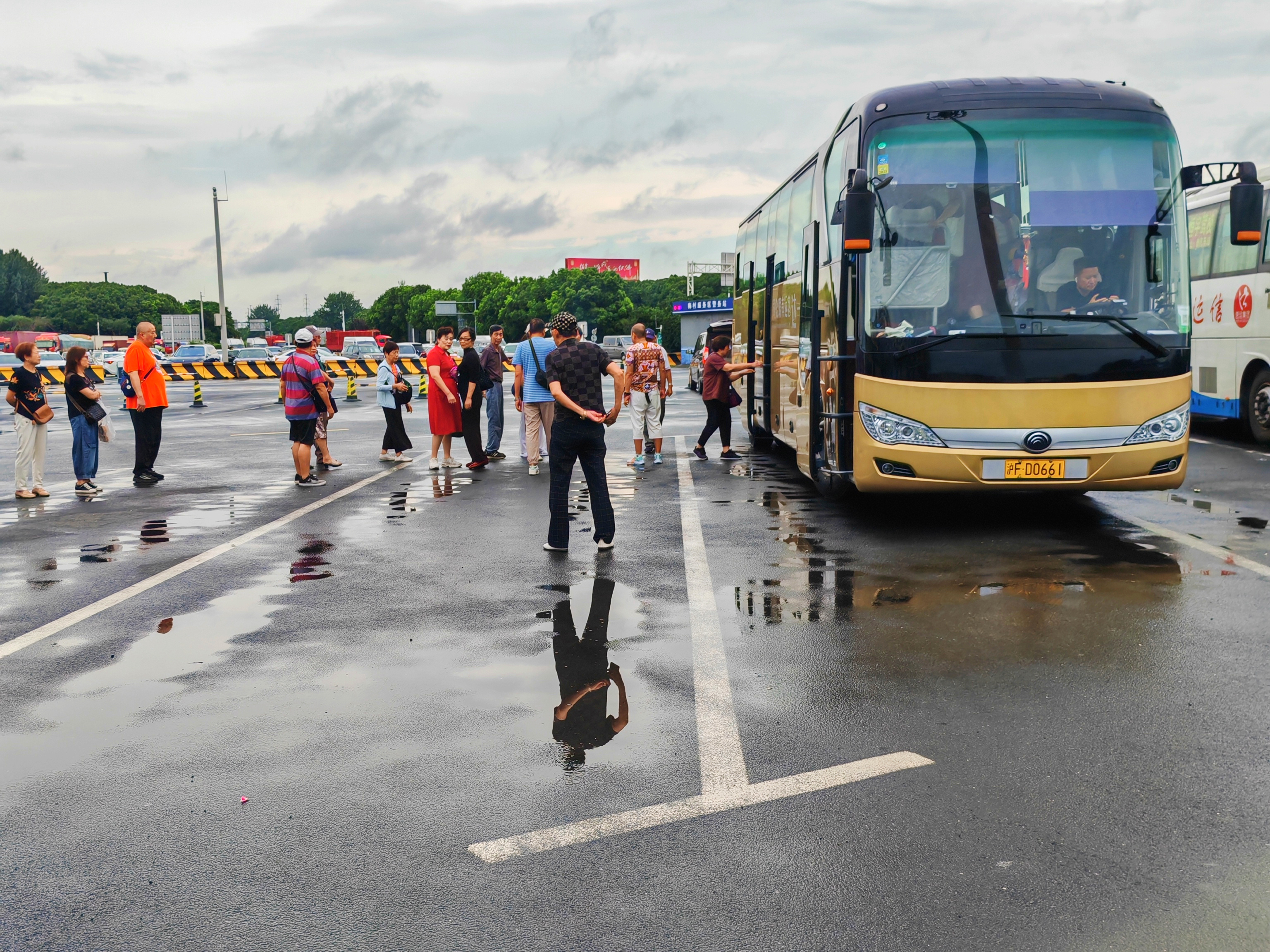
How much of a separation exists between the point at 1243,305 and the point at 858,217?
9556 mm

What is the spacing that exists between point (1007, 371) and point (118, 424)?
22.3 m

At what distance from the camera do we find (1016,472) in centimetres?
910

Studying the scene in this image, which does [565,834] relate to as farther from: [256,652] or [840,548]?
[840,548]

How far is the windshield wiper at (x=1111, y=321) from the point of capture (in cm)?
909

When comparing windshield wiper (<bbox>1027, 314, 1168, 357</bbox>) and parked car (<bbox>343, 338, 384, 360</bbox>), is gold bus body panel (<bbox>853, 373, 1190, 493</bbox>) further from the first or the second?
parked car (<bbox>343, 338, 384, 360</bbox>)

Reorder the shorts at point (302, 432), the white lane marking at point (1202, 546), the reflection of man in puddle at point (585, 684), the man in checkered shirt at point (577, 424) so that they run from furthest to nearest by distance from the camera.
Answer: the shorts at point (302, 432)
the man in checkered shirt at point (577, 424)
the white lane marking at point (1202, 546)
the reflection of man in puddle at point (585, 684)

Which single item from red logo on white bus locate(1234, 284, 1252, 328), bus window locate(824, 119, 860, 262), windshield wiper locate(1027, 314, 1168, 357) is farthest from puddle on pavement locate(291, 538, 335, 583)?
red logo on white bus locate(1234, 284, 1252, 328)

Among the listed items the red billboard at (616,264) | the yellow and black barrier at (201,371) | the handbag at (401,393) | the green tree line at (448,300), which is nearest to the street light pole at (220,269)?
the yellow and black barrier at (201,371)

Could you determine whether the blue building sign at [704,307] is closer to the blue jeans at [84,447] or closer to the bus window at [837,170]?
the blue jeans at [84,447]

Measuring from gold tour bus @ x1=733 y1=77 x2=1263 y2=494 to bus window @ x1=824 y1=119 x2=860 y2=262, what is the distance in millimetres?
326

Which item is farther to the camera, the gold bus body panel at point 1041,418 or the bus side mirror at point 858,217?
the bus side mirror at point 858,217

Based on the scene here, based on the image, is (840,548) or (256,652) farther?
(840,548)

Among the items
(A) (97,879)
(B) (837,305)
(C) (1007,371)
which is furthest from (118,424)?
(A) (97,879)

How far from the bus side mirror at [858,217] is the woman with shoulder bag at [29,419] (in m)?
8.01
